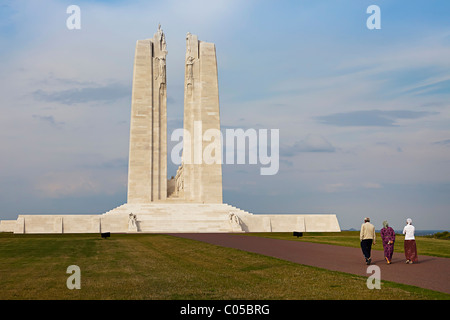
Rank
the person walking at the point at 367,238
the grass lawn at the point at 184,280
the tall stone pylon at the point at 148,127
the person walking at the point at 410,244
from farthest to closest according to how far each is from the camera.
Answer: the tall stone pylon at the point at 148,127 → the person walking at the point at 410,244 → the person walking at the point at 367,238 → the grass lawn at the point at 184,280

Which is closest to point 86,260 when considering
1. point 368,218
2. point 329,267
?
point 329,267

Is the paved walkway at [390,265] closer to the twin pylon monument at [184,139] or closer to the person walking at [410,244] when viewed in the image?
the person walking at [410,244]

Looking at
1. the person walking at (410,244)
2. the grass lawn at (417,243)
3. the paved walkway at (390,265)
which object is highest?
the person walking at (410,244)

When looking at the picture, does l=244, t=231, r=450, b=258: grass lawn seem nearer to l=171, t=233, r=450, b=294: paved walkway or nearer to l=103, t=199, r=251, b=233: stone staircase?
l=171, t=233, r=450, b=294: paved walkway

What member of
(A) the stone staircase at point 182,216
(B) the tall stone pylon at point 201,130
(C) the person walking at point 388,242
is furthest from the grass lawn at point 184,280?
(B) the tall stone pylon at point 201,130

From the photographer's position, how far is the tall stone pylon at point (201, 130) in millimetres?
55219

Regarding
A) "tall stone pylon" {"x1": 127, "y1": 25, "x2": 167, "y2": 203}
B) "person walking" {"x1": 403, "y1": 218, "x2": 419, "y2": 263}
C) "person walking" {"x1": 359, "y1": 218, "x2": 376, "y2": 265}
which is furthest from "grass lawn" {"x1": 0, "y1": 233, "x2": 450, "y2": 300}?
"tall stone pylon" {"x1": 127, "y1": 25, "x2": 167, "y2": 203}

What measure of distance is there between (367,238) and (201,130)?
3912cm

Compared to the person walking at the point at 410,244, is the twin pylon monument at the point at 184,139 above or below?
above

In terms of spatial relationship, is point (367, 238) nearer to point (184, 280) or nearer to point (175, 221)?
point (184, 280)

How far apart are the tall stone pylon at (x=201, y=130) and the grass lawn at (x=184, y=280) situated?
3492 cm

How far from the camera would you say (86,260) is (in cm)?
1894
